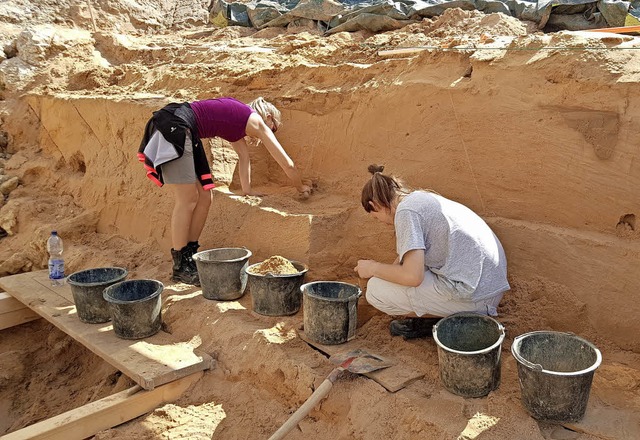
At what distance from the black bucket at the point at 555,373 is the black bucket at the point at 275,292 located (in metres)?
1.50

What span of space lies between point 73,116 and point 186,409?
406 cm

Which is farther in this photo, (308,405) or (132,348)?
(132,348)

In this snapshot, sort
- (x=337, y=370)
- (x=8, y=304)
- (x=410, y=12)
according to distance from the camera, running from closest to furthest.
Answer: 1. (x=337, y=370)
2. (x=8, y=304)
3. (x=410, y=12)

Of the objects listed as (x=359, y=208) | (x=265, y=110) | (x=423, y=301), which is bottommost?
(x=423, y=301)

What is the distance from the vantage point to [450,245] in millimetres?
3131

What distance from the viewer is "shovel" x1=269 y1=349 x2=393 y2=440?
9.29 ft

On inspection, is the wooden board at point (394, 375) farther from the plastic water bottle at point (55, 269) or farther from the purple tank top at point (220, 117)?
the plastic water bottle at point (55, 269)

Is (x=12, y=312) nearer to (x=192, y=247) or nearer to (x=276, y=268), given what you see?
(x=192, y=247)

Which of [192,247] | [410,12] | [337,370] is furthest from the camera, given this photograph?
[410,12]

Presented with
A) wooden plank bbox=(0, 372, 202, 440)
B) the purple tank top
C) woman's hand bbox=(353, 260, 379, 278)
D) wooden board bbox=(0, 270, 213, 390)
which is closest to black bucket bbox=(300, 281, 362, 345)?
woman's hand bbox=(353, 260, 379, 278)

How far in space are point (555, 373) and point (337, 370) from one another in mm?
1025

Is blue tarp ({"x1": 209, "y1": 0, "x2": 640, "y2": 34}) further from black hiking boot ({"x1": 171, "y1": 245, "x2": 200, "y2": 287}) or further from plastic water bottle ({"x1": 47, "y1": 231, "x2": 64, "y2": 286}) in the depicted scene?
plastic water bottle ({"x1": 47, "y1": 231, "x2": 64, "y2": 286})

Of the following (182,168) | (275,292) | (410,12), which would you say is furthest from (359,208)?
(410,12)

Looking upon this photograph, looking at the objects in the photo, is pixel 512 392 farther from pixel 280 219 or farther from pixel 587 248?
pixel 280 219
